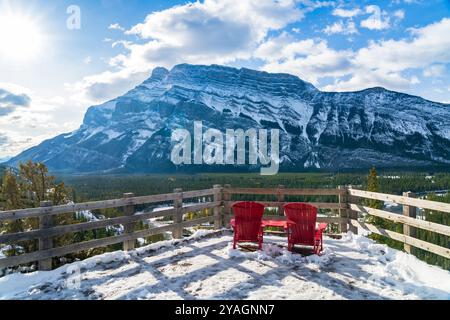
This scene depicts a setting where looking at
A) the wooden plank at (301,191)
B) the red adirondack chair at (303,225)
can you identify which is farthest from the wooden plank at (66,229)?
the red adirondack chair at (303,225)

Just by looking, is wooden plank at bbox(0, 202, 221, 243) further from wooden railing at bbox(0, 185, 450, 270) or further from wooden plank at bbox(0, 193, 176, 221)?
wooden plank at bbox(0, 193, 176, 221)

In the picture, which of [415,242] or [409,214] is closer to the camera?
[415,242]

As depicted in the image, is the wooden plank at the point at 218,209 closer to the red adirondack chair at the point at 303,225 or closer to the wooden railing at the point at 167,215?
the wooden railing at the point at 167,215

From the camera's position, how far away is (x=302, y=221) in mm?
7586

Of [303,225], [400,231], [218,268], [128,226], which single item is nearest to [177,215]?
[128,226]

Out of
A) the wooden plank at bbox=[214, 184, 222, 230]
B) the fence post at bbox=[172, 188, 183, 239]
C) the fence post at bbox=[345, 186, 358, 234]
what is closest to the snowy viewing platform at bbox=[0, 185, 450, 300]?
the fence post at bbox=[172, 188, 183, 239]

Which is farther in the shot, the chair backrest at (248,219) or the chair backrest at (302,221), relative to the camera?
the chair backrest at (248,219)

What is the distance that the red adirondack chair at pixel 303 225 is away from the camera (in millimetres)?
7500

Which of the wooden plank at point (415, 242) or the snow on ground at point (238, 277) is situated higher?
the wooden plank at point (415, 242)

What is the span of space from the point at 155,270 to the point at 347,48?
511 inches

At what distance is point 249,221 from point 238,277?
2016 millimetres

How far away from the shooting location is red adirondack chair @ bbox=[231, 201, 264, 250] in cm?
802

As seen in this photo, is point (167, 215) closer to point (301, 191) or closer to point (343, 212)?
point (301, 191)

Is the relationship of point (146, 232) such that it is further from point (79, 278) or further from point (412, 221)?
point (412, 221)
